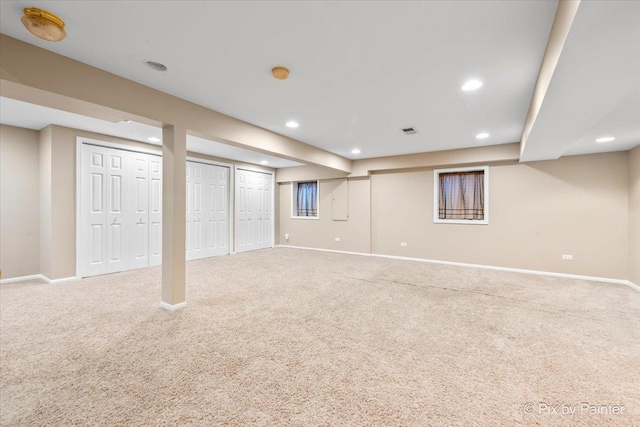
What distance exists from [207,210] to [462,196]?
5.82 meters

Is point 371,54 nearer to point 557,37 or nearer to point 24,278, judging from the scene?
point 557,37

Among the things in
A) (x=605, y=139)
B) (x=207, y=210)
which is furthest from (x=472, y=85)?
(x=207, y=210)

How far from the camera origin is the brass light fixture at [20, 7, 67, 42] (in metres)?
1.74

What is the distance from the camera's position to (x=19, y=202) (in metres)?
4.41

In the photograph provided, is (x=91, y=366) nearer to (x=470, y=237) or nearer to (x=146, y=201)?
(x=146, y=201)

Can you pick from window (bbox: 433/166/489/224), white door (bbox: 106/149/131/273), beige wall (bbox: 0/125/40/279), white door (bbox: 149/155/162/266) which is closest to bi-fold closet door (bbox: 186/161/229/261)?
white door (bbox: 149/155/162/266)

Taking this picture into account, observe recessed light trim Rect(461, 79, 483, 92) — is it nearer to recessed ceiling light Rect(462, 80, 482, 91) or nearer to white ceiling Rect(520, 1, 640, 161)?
recessed ceiling light Rect(462, 80, 482, 91)

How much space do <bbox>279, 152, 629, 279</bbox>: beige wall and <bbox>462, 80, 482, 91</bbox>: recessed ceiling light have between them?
10.9 ft

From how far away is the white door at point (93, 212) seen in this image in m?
4.58

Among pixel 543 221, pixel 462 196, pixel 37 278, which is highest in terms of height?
pixel 462 196

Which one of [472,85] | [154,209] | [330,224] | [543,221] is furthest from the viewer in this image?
[330,224]

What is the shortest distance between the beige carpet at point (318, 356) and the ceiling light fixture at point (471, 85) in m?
2.43

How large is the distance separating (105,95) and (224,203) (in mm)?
4590

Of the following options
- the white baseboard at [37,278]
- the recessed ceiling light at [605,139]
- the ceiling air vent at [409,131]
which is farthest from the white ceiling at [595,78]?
the white baseboard at [37,278]
